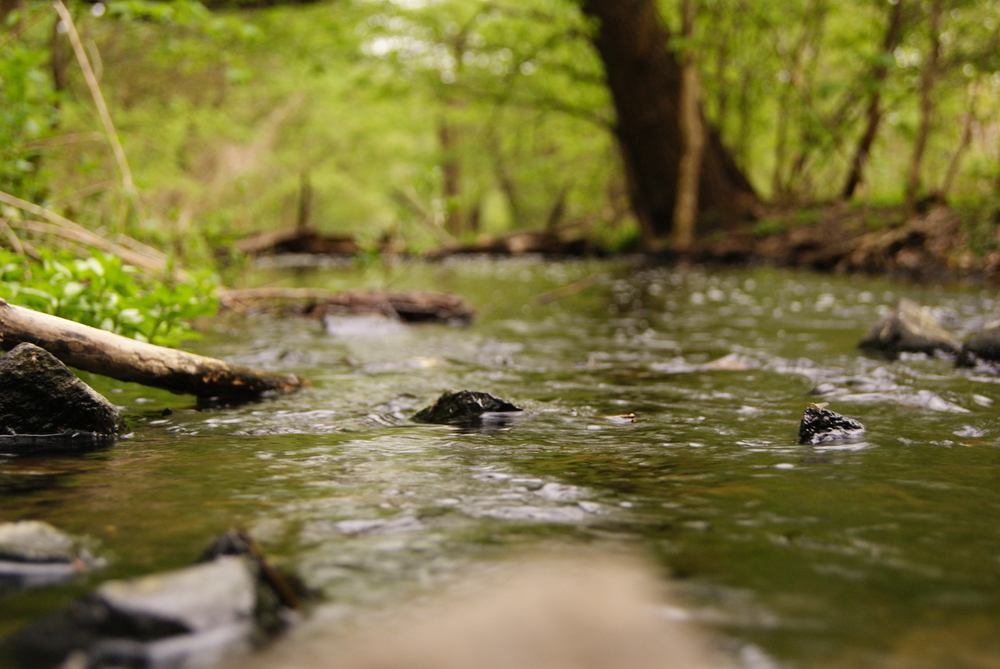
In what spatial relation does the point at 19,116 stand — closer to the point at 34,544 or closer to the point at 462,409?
the point at 462,409

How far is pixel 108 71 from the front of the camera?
44.4ft

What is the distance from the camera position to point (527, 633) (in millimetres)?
1632

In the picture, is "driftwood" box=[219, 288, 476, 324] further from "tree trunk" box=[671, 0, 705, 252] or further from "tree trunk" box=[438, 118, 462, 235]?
"tree trunk" box=[438, 118, 462, 235]

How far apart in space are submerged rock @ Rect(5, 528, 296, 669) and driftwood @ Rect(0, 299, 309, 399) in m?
2.00

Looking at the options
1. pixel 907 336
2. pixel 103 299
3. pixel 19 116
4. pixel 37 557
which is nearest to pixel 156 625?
pixel 37 557

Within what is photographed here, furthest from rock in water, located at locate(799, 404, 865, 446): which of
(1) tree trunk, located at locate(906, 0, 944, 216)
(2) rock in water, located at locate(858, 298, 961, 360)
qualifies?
(1) tree trunk, located at locate(906, 0, 944, 216)

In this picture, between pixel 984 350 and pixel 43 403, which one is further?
pixel 984 350

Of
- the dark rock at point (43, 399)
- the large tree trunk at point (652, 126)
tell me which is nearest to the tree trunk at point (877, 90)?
the large tree trunk at point (652, 126)

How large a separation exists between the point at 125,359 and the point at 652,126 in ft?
50.6

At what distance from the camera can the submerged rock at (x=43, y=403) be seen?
2.95m

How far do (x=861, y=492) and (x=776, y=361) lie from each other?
9.64ft

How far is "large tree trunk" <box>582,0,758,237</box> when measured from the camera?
53.2 ft

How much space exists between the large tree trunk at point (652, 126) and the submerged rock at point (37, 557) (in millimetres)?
15815

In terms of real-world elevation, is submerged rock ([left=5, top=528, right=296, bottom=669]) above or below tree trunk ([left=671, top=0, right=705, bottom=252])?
below
